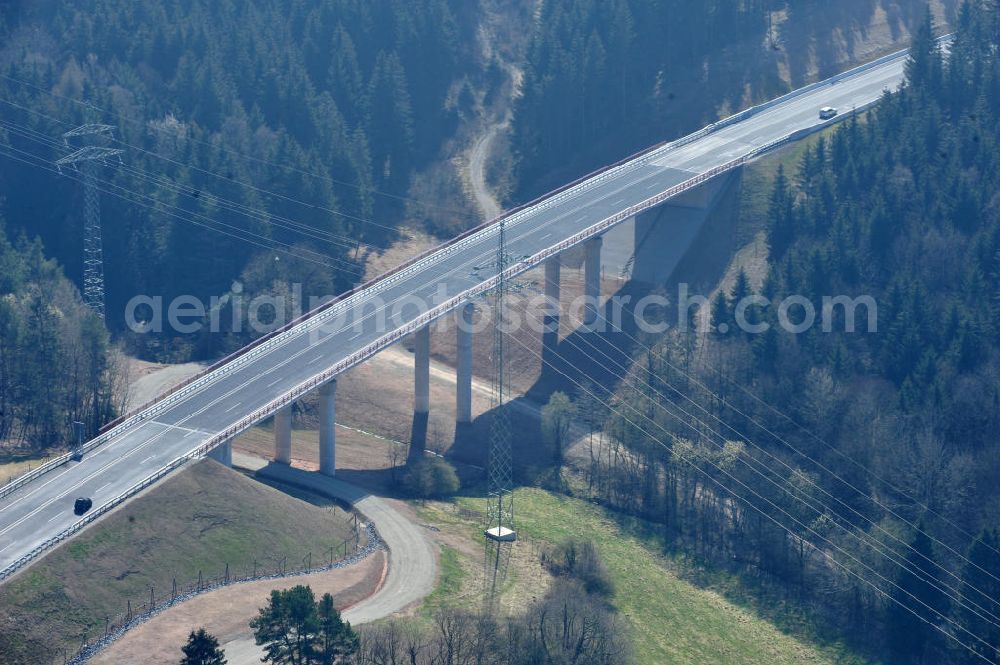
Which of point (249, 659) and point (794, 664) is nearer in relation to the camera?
point (249, 659)

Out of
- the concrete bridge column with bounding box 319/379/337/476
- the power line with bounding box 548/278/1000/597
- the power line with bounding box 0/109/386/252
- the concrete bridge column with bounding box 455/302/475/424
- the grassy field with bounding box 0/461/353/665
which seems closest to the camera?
the grassy field with bounding box 0/461/353/665

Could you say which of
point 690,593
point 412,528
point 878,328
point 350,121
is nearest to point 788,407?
point 878,328

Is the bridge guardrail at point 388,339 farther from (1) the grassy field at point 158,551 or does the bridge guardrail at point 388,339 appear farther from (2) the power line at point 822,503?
(2) the power line at point 822,503

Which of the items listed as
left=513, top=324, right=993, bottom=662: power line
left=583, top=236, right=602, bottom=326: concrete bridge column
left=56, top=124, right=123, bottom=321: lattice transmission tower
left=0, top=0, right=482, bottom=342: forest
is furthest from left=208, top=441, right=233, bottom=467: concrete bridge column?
left=583, top=236, right=602, bottom=326: concrete bridge column

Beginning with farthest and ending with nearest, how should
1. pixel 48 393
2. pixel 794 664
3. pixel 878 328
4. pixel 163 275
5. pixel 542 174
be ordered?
pixel 542 174, pixel 163 275, pixel 878 328, pixel 48 393, pixel 794 664

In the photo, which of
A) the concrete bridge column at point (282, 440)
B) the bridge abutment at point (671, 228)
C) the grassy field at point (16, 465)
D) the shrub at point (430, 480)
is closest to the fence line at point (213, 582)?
the shrub at point (430, 480)

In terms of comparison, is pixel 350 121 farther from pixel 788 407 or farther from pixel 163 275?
pixel 788 407

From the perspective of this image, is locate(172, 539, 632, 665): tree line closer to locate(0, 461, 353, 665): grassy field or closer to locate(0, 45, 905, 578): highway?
locate(0, 461, 353, 665): grassy field
